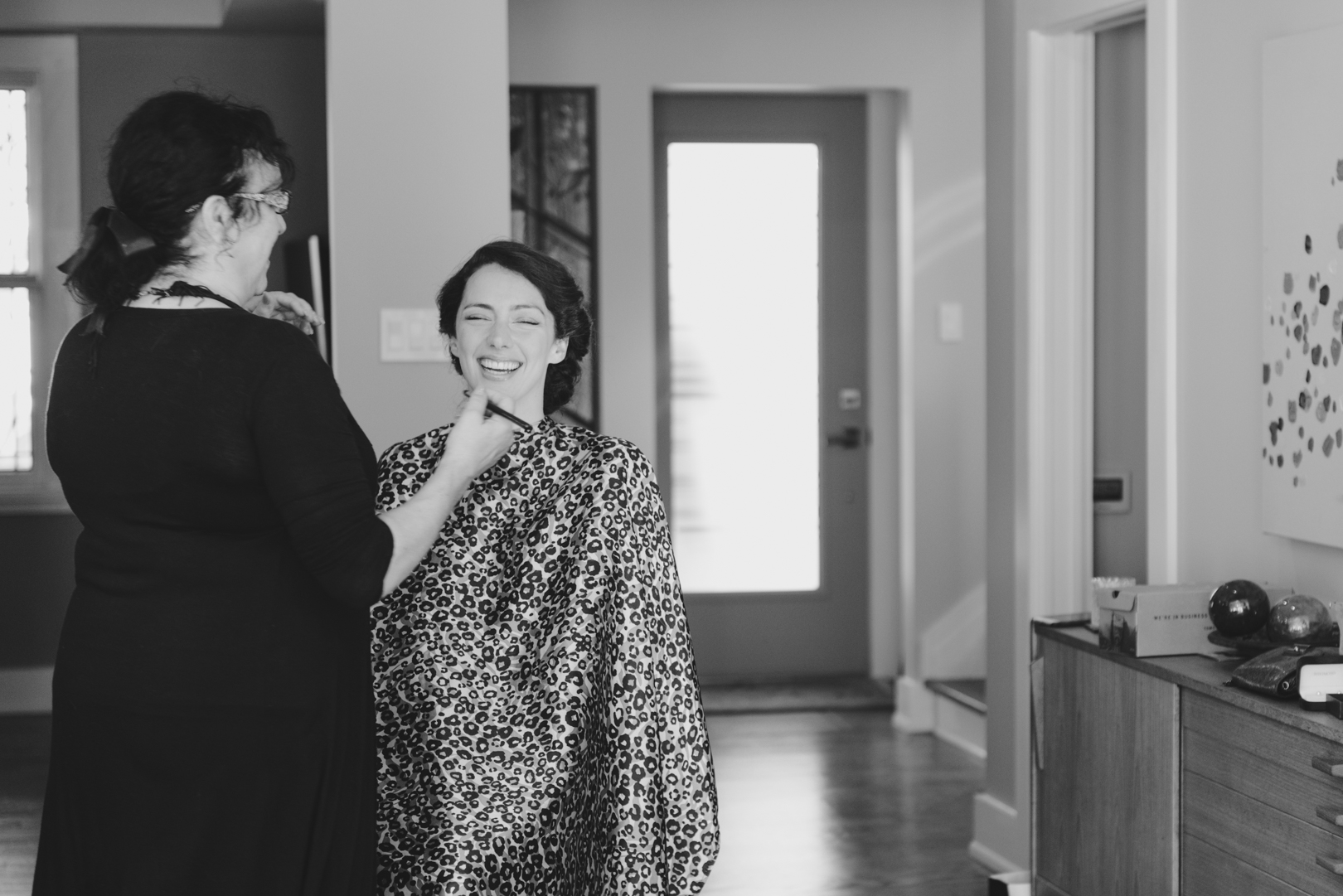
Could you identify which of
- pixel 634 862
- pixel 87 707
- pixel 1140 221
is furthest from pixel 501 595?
pixel 1140 221

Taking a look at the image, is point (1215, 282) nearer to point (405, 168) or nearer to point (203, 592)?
point (405, 168)

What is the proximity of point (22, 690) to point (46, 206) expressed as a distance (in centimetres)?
175

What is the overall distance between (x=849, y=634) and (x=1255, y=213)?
10.5 feet

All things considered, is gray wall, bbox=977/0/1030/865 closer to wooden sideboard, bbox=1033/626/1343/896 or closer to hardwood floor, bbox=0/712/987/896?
hardwood floor, bbox=0/712/987/896

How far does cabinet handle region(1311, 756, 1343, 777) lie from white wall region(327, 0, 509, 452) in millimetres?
2026

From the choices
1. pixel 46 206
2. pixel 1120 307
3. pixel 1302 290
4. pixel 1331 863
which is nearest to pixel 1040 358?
pixel 1120 307

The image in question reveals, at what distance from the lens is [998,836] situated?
3.78 meters

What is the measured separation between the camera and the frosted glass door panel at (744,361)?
219 inches

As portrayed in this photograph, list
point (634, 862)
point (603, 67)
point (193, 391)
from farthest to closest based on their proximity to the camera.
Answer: point (603, 67) → point (634, 862) → point (193, 391)

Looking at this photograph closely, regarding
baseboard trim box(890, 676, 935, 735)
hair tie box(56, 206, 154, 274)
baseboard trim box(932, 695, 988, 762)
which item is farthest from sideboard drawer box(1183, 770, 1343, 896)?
baseboard trim box(890, 676, 935, 735)

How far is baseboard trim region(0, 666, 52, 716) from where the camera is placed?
5.31 m

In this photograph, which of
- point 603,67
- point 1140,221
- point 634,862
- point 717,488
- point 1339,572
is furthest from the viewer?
point 717,488

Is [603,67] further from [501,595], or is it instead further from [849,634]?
[501,595]

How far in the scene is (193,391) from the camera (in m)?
1.56
